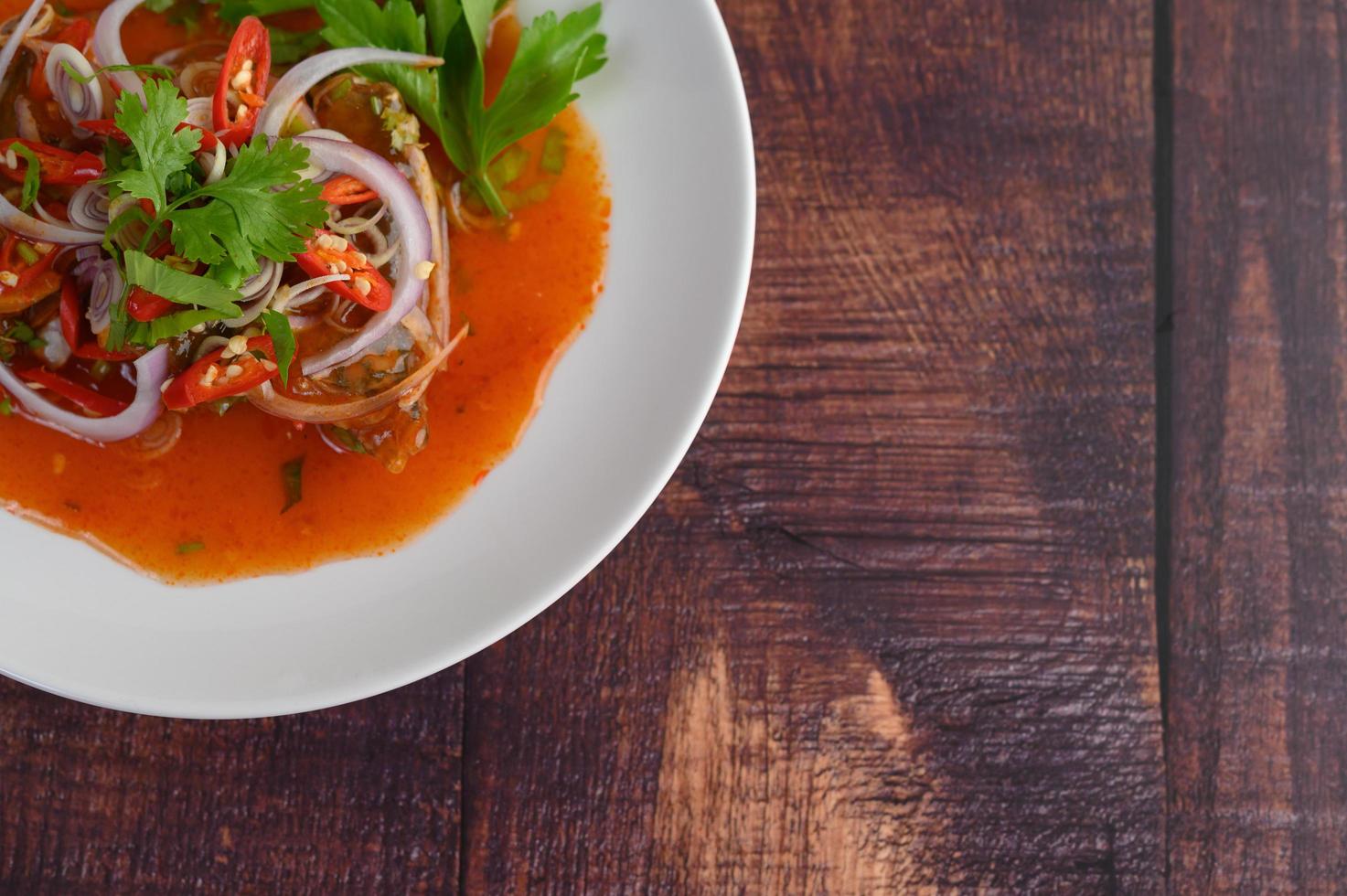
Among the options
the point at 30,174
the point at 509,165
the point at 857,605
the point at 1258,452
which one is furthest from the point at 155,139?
the point at 1258,452

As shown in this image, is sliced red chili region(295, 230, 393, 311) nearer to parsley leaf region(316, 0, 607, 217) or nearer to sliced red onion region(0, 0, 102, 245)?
parsley leaf region(316, 0, 607, 217)

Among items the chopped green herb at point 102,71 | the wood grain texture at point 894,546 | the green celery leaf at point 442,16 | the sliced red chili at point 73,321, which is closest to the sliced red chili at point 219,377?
the sliced red chili at point 73,321

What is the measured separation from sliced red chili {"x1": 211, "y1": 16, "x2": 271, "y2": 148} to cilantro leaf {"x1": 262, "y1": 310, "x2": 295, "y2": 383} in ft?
1.73

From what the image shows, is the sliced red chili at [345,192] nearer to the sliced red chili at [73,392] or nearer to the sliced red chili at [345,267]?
the sliced red chili at [345,267]

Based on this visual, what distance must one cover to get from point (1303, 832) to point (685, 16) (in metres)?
3.57

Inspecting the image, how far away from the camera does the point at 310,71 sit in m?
2.93

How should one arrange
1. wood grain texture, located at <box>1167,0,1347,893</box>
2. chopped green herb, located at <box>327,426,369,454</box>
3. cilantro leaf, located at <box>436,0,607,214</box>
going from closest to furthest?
cilantro leaf, located at <box>436,0,607,214</box> → chopped green herb, located at <box>327,426,369,454</box> → wood grain texture, located at <box>1167,0,1347,893</box>

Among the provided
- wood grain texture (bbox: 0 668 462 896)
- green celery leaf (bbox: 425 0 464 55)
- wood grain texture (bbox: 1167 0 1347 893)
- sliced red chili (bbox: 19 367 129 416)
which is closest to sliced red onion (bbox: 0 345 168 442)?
sliced red chili (bbox: 19 367 129 416)

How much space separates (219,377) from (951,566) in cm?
251

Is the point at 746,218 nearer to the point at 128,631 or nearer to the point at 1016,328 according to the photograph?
the point at 1016,328

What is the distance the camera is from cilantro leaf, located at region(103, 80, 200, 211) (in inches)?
99.3

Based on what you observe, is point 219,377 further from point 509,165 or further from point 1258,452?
point 1258,452

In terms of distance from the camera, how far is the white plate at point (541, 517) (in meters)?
2.89

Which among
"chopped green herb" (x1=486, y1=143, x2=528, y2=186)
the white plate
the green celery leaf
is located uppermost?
the green celery leaf
